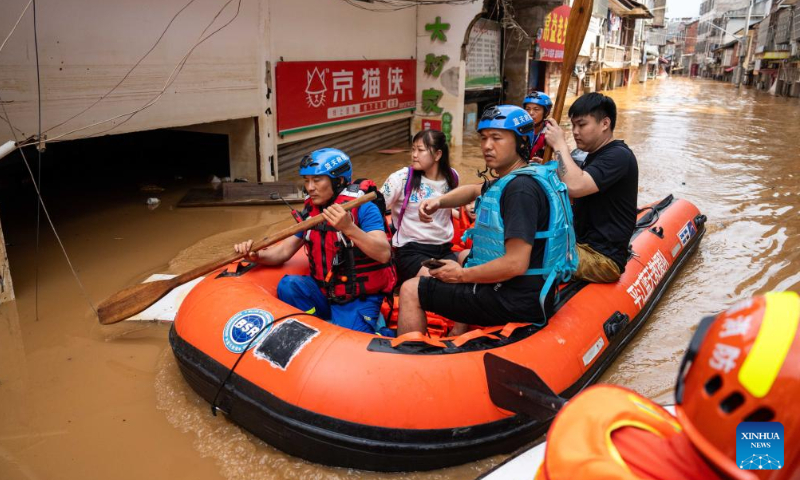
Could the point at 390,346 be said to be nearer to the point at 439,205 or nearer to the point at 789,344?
the point at 439,205

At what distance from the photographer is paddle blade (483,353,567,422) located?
2.33 metres

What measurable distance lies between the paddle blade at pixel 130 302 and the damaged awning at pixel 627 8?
106ft

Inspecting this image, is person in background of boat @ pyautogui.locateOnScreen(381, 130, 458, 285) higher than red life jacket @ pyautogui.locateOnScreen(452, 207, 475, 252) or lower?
higher

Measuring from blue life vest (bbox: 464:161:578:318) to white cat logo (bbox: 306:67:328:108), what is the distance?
579 cm

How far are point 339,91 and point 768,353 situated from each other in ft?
27.7

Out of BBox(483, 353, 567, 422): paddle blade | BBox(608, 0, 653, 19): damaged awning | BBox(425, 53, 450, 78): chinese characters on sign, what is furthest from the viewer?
BBox(608, 0, 653, 19): damaged awning

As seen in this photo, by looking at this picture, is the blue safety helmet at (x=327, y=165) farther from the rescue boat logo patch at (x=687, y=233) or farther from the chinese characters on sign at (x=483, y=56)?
the chinese characters on sign at (x=483, y=56)

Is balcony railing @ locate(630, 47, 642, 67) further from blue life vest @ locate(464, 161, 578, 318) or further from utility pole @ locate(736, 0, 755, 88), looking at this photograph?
blue life vest @ locate(464, 161, 578, 318)

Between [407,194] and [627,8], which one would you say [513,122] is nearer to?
[407,194]

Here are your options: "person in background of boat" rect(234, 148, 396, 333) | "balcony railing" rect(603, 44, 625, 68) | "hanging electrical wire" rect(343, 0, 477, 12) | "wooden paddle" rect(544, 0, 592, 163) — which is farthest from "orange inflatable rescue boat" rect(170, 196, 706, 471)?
"balcony railing" rect(603, 44, 625, 68)

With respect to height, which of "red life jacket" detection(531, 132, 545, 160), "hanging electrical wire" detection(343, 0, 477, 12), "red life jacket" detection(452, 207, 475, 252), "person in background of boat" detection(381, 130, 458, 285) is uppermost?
"hanging electrical wire" detection(343, 0, 477, 12)

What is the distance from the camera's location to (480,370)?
260cm

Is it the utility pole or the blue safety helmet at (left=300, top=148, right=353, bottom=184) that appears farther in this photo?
the utility pole

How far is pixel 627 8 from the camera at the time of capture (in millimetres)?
32594
